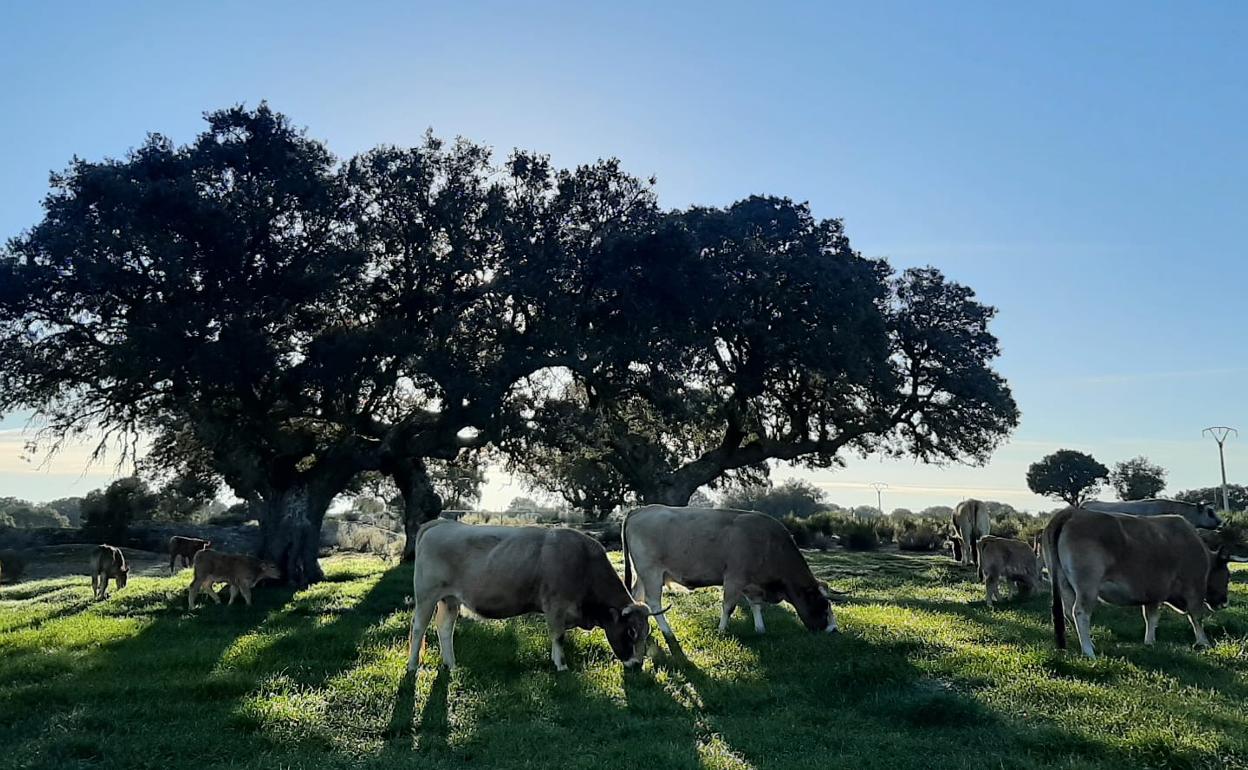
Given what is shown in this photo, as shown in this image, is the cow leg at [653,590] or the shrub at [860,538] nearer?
the cow leg at [653,590]

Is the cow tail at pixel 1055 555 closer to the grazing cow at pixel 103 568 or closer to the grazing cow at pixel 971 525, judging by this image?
the grazing cow at pixel 971 525

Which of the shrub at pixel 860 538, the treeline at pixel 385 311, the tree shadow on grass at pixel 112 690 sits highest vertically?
the treeline at pixel 385 311

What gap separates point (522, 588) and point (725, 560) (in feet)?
11.0

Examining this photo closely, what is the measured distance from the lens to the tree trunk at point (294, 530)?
67.9 feet

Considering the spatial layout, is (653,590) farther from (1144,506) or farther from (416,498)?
(416,498)

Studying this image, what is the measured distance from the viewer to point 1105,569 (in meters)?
9.77

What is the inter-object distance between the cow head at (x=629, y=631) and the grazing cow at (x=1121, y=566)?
4928 millimetres

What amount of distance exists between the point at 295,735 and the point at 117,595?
44.0 feet

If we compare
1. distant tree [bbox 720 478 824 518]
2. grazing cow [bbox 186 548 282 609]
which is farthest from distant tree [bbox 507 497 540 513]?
grazing cow [bbox 186 548 282 609]

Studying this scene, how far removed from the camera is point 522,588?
32.4 ft

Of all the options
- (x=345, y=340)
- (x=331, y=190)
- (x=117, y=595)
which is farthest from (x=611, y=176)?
(x=117, y=595)

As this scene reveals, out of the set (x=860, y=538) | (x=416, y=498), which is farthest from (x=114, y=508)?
(x=860, y=538)

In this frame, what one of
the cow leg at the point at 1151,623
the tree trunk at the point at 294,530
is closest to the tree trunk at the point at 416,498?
the tree trunk at the point at 294,530

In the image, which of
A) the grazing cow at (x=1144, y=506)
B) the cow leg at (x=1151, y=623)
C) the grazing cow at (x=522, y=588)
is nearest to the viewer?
the grazing cow at (x=522, y=588)
